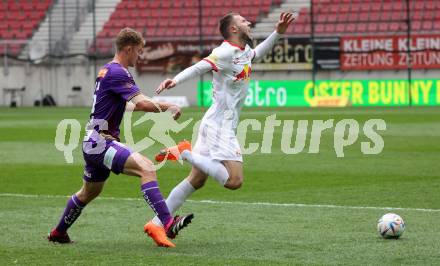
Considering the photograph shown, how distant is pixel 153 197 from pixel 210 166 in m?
0.83

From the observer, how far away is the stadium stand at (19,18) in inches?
1799

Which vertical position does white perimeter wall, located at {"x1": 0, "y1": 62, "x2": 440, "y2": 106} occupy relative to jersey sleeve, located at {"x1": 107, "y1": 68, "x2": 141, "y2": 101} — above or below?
above

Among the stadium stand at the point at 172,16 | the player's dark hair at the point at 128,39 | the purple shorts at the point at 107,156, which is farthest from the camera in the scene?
the stadium stand at the point at 172,16

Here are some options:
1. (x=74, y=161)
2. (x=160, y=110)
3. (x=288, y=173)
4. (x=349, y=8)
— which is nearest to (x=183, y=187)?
(x=160, y=110)

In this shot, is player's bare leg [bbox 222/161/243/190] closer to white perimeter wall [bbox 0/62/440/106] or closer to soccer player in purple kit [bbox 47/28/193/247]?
soccer player in purple kit [bbox 47/28/193/247]

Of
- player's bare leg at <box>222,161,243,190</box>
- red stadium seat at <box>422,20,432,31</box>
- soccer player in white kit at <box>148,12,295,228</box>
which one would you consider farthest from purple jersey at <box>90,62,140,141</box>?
red stadium seat at <box>422,20,432,31</box>

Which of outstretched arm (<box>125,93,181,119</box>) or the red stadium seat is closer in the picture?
outstretched arm (<box>125,93,181,119</box>)

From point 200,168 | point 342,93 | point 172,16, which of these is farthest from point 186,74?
point 172,16

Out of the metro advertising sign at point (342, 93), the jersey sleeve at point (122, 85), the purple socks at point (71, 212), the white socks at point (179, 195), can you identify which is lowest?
the purple socks at point (71, 212)

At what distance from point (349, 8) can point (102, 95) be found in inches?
1257

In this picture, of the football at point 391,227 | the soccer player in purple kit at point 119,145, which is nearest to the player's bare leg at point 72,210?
the soccer player in purple kit at point 119,145

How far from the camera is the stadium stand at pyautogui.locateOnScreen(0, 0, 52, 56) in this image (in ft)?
150

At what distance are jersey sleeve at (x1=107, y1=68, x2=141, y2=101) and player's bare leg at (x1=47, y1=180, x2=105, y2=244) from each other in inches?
33.1

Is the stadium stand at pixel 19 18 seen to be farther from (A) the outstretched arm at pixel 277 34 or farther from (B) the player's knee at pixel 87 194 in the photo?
(B) the player's knee at pixel 87 194
